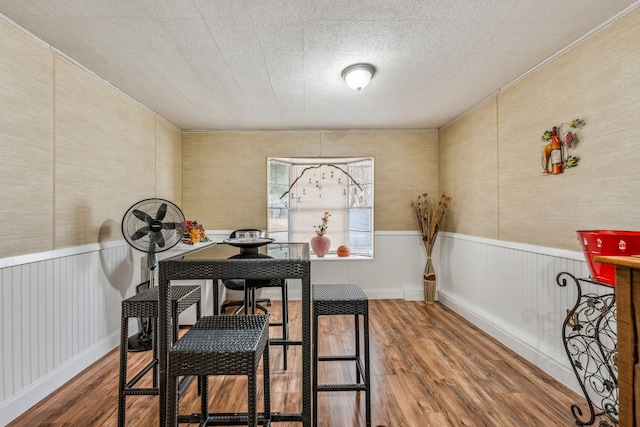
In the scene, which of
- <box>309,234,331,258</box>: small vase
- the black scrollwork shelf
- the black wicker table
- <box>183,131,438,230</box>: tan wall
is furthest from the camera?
<box>309,234,331,258</box>: small vase

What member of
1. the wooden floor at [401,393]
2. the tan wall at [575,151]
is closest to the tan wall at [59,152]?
the wooden floor at [401,393]

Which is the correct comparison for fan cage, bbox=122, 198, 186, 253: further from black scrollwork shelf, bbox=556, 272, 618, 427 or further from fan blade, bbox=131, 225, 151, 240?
black scrollwork shelf, bbox=556, 272, 618, 427

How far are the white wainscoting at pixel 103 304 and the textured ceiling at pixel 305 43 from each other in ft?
4.92

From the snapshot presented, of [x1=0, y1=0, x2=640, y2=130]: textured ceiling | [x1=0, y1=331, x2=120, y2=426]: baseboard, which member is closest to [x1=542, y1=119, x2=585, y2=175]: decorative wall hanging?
[x1=0, y1=0, x2=640, y2=130]: textured ceiling

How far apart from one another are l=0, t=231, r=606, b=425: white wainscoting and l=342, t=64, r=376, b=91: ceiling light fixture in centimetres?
198

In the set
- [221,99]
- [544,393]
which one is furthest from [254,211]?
[544,393]

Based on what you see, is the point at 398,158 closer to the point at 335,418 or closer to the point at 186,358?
the point at 335,418

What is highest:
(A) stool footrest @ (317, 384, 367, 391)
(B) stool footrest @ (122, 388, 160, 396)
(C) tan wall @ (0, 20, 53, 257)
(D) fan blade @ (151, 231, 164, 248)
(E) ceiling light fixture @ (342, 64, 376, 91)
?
(E) ceiling light fixture @ (342, 64, 376, 91)

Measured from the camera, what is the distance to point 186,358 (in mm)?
1313

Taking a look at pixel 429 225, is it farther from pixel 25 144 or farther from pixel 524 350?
pixel 25 144

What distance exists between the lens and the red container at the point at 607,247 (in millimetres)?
1482

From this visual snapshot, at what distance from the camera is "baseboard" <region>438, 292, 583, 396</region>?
2.28 metres

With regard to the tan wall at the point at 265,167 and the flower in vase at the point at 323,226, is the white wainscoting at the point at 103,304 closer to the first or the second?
the tan wall at the point at 265,167

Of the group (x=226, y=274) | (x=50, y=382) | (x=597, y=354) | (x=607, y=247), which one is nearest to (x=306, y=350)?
(x=226, y=274)
